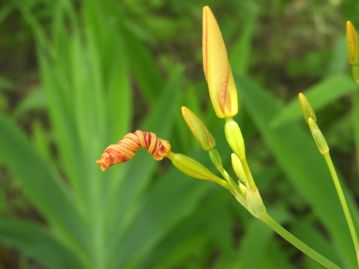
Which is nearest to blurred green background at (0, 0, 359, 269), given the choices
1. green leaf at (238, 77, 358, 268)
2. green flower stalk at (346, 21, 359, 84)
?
green leaf at (238, 77, 358, 268)

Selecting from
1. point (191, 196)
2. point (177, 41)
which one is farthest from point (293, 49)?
point (191, 196)

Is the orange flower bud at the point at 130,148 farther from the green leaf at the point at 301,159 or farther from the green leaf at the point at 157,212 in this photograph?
the green leaf at the point at 157,212

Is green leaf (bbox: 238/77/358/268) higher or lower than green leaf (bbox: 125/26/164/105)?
lower

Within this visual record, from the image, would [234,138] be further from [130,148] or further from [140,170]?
[140,170]

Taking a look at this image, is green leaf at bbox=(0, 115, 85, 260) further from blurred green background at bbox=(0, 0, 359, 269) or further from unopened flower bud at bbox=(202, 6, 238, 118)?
unopened flower bud at bbox=(202, 6, 238, 118)

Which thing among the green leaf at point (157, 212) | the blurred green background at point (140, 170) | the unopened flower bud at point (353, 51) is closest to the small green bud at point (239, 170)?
the unopened flower bud at point (353, 51)

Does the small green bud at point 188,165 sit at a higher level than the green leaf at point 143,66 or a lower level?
lower
